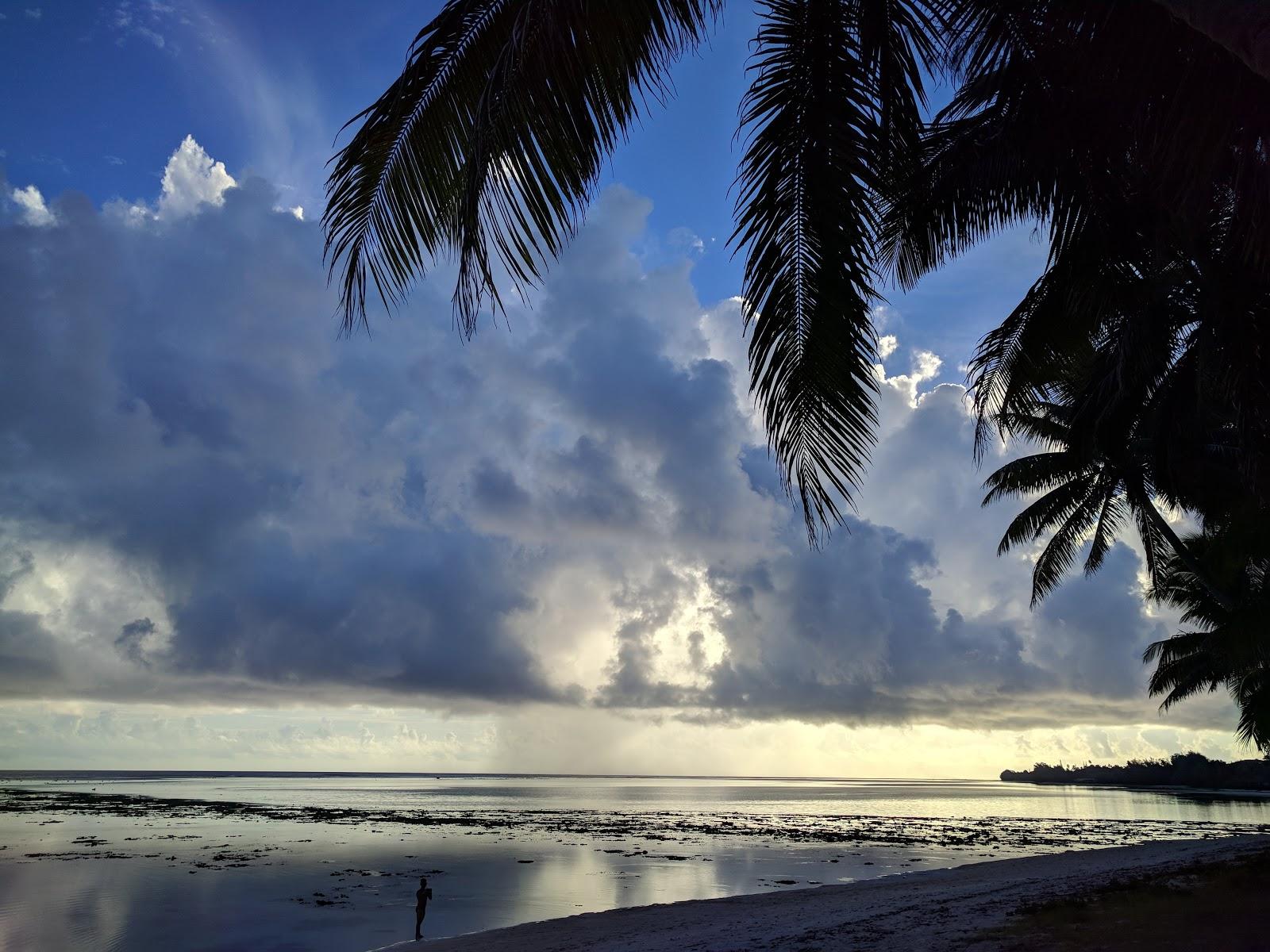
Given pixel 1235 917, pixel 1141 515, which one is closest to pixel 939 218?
pixel 1235 917

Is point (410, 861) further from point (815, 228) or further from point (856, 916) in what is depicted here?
point (815, 228)

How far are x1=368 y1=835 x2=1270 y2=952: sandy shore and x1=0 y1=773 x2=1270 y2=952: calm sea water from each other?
2.86 meters

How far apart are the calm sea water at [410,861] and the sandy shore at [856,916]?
2.86m

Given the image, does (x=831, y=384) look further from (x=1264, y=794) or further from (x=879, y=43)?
(x=1264, y=794)

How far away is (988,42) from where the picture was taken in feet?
17.2

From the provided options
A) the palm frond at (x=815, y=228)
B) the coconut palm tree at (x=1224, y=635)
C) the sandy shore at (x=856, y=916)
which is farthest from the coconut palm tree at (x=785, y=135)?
the coconut palm tree at (x=1224, y=635)

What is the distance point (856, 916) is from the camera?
12.9 m

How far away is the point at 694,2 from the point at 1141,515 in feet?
66.4

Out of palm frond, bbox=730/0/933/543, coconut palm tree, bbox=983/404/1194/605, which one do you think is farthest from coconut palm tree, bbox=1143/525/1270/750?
palm frond, bbox=730/0/933/543

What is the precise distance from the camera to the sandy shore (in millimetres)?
10289

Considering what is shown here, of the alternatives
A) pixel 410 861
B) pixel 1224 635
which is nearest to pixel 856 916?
pixel 1224 635

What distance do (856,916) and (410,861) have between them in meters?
20.1

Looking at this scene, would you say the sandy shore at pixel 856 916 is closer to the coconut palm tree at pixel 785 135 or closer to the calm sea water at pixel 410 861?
the calm sea water at pixel 410 861

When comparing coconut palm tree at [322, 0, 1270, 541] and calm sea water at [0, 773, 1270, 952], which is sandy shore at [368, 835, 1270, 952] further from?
coconut palm tree at [322, 0, 1270, 541]
